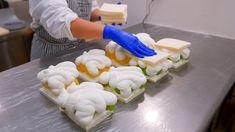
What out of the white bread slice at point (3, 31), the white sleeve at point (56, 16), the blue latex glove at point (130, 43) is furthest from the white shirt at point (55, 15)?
the white bread slice at point (3, 31)

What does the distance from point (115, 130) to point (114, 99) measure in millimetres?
91

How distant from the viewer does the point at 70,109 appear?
2.18 ft

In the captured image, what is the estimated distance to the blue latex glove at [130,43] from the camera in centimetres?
92

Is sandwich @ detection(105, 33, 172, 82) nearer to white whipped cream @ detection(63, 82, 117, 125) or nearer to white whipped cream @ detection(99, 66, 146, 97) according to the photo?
white whipped cream @ detection(99, 66, 146, 97)

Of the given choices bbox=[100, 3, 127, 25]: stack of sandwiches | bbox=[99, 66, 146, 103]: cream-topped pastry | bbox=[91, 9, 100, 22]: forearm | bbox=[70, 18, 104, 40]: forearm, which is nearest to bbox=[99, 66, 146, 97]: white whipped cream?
bbox=[99, 66, 146, 103]: cream-topped pastry

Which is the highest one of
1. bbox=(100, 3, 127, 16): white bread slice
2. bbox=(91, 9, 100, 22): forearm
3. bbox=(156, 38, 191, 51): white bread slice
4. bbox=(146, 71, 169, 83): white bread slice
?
bbox=(100, 3, 127, 16): white bread slice

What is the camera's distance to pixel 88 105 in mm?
643

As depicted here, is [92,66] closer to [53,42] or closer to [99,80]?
[99,80]

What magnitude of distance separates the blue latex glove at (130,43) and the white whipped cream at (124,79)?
0.13 metres

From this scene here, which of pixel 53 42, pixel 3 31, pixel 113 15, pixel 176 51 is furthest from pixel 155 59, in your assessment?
pixel 3 31

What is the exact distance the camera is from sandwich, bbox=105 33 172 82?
Answer: 87 centimetres

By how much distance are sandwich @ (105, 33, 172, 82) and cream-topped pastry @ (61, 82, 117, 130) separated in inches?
9.7

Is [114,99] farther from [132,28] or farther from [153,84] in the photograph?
[132,28]

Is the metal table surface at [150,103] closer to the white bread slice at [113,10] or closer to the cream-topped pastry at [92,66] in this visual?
the cream-topped pastry at [92,66]
